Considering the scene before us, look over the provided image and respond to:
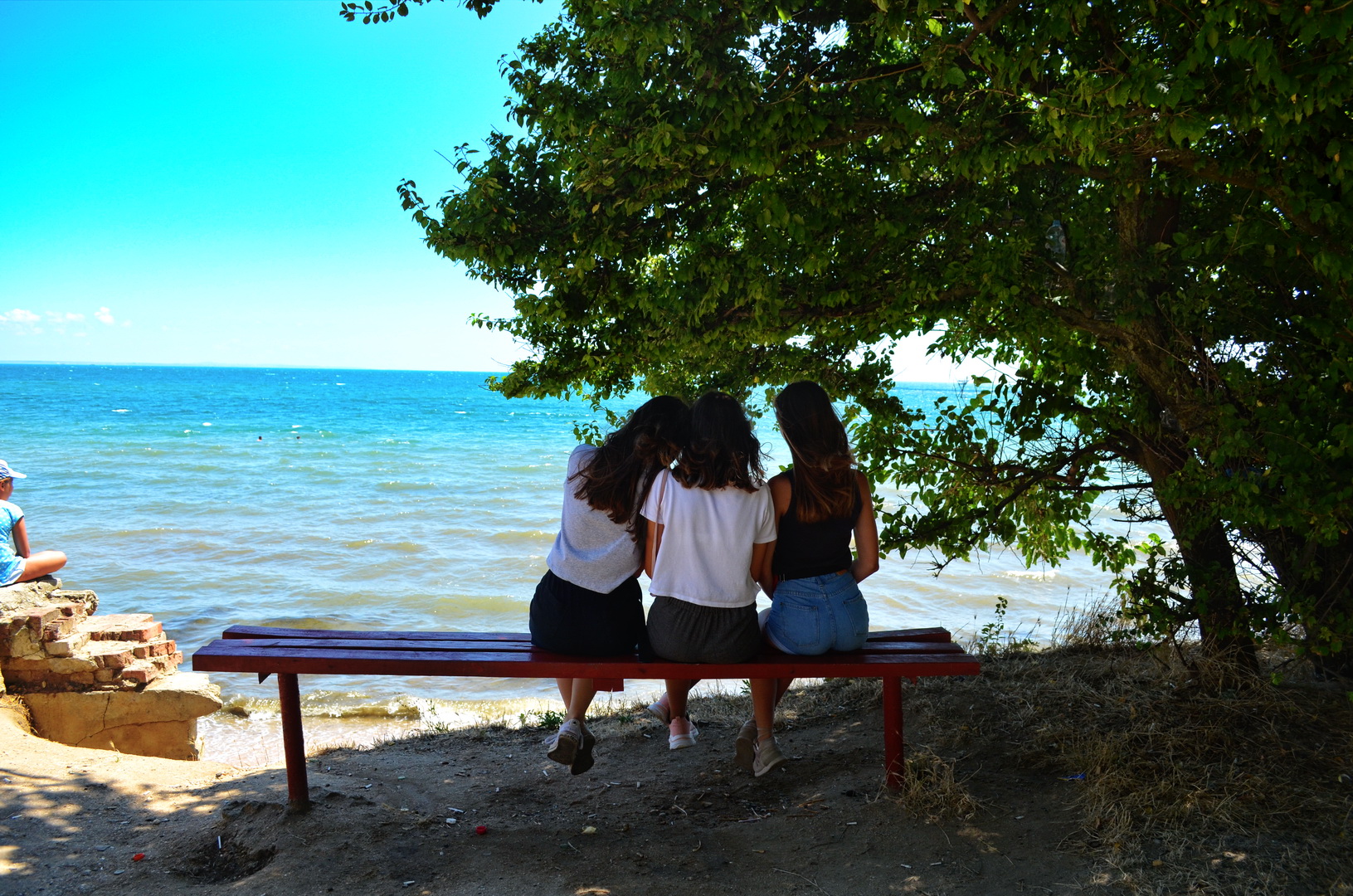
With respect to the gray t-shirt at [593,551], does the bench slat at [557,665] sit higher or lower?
lower

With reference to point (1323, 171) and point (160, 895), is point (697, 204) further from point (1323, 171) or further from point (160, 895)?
point (160, 895)

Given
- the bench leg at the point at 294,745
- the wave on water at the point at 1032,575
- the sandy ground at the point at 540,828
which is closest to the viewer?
the sandy ground at the point at 540,828

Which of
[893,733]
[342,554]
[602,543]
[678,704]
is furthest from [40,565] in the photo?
[342,554]

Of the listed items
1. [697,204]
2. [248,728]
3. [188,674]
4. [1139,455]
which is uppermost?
[697,204]

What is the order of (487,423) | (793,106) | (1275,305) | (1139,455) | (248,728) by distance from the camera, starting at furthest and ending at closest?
(487,423)
(248,728)
(1139,455)
(1275,305)
(793,106)

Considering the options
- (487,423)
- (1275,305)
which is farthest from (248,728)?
(487,423)

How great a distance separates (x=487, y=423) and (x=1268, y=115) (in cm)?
4778

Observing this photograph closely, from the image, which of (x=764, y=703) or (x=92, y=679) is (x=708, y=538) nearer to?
(x=764, y=703)

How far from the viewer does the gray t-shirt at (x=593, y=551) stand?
396 centimetres

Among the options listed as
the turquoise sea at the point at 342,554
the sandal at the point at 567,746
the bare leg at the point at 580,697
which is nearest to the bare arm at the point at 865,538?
the bare leg at the point at 580,697

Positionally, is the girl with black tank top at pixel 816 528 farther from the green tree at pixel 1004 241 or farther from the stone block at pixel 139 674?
the stone block at pixel 139 674

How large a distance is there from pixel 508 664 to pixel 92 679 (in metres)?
4.25

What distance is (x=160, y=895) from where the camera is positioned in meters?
3.50

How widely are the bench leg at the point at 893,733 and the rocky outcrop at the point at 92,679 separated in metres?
5.03
